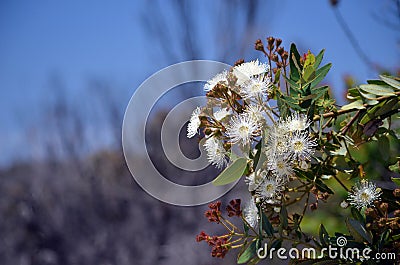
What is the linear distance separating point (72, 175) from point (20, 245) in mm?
536

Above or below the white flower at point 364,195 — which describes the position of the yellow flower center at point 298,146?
above

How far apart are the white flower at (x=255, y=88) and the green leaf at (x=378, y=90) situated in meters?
0.13

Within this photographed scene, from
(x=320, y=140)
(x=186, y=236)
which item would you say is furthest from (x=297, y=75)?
(x=186, y=236)

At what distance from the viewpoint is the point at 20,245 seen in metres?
2.15

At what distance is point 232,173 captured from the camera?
0.51 meters

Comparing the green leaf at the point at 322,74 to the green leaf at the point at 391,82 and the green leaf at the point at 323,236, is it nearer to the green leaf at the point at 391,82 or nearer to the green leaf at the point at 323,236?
the green leaf at the point at 391,82

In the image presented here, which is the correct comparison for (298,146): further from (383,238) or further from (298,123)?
(383,238)

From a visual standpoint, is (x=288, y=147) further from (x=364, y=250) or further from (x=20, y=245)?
(x=20, y=245)

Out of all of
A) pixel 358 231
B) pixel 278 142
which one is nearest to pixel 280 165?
pixel 278 142

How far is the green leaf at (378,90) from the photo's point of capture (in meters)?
0.55

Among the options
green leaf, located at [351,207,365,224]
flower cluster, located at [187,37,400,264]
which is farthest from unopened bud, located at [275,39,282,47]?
green leaf, located at [351,207,365,224]

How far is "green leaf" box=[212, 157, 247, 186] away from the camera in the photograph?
0.50 metres

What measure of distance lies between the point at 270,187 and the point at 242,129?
0.07 m

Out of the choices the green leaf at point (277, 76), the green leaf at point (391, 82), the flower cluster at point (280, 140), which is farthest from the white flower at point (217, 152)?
the green leaf at point (391, 82)
